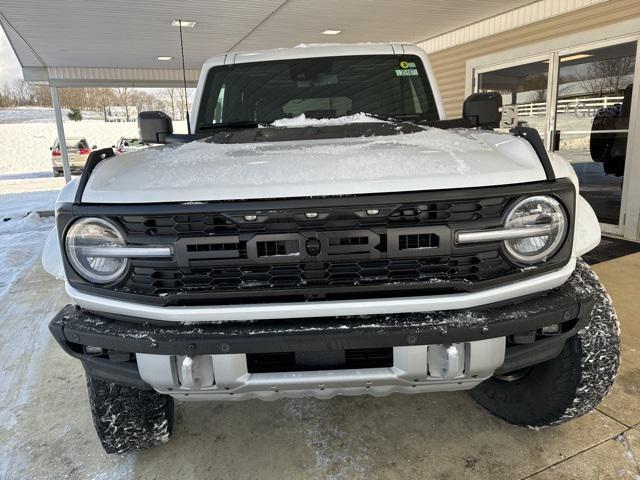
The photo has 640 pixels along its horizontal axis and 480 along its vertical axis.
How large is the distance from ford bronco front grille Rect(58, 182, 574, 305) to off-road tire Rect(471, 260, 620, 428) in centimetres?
53

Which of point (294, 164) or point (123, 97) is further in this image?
point (123, 97)

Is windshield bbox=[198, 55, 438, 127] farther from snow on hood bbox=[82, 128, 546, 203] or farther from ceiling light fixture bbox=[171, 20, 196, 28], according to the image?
ceiling light fixture bbox=[171, 20, 196, 28]

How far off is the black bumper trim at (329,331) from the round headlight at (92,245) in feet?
0.62

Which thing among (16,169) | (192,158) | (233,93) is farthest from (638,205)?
(16,169)

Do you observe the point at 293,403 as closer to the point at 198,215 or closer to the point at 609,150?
the point at 198,215

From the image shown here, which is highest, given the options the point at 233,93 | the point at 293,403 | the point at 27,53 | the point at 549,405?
the point at 27,53

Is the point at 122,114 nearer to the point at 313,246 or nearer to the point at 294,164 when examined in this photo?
the point at 294,164

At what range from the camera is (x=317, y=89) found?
3.25 meters

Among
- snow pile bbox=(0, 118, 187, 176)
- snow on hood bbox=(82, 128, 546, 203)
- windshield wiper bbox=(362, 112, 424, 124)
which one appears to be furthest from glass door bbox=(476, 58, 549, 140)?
snow pile bbox=(0, 118, 187, 176)

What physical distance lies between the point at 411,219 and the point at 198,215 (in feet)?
2.42

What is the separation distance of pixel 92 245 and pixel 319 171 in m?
0.88

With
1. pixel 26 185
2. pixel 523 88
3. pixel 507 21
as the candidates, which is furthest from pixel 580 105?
pixel 26 185

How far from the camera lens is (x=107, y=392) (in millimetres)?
2148

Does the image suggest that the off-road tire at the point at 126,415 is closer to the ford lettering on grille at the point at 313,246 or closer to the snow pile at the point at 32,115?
the ford lettering on grille at the point at 313,246
